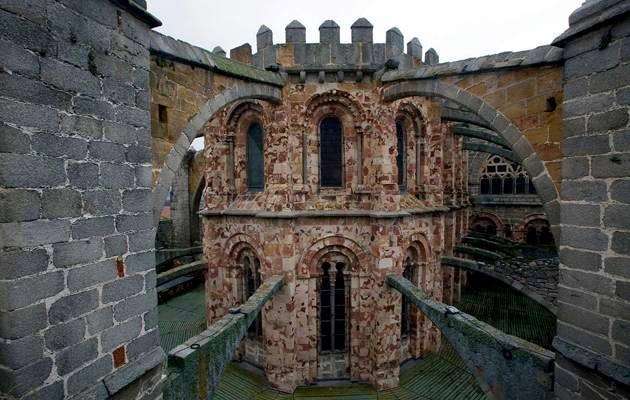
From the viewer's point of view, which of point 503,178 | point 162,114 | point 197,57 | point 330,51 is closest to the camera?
point 162,114

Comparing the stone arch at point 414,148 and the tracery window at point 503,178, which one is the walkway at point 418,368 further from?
the tracery window at point 503,178

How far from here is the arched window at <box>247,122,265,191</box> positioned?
387 inches

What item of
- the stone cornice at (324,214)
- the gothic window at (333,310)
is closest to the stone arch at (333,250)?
the gothic window at (333,310)

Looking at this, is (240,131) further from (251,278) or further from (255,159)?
(251,278)

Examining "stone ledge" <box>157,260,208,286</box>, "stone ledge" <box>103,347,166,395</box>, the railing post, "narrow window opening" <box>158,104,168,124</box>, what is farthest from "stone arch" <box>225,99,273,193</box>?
"stone ledge" <box>103,347,166,395</box>

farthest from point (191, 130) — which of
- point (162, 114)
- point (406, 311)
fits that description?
point (406, 311)

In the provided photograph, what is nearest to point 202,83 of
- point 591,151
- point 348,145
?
point 348,145

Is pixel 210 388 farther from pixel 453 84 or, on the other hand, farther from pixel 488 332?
pixel 453 84

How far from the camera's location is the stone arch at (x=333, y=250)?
881cm

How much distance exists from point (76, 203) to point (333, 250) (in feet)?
22.4

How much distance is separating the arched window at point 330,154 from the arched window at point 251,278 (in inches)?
127

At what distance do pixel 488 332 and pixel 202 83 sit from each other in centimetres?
673

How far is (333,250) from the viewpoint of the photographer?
8992 mm

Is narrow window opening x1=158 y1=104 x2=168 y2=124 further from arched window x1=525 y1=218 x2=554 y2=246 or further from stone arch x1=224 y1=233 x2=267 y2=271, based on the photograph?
arched window x1=525 y1=218 x2=554 y2=246
